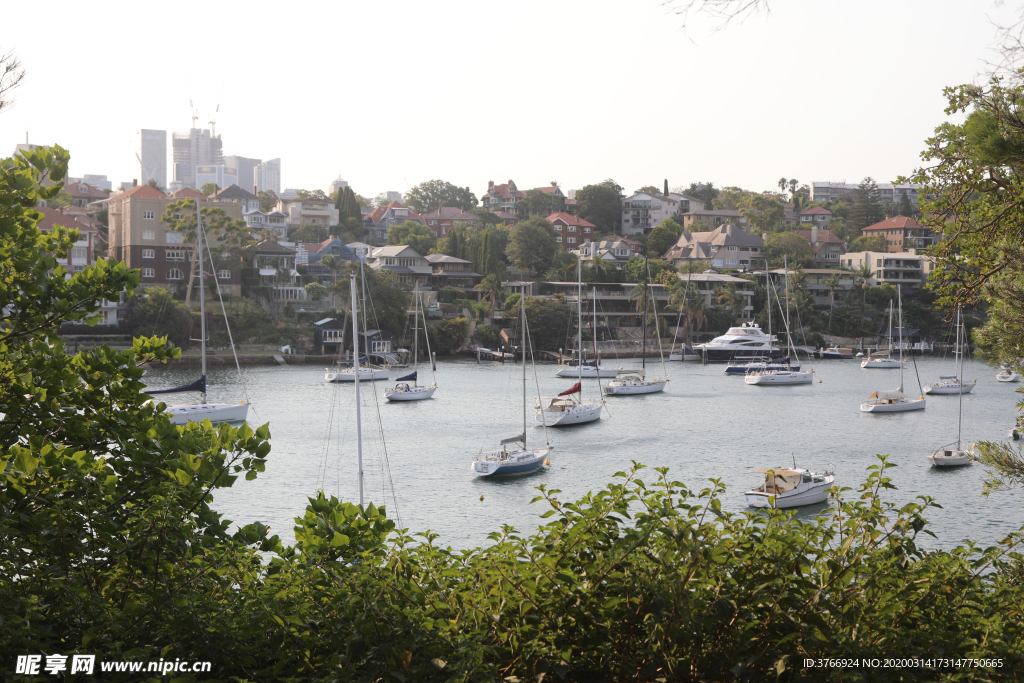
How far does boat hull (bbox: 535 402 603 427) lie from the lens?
36.7 m

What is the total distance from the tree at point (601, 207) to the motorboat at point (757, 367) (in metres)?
53.4

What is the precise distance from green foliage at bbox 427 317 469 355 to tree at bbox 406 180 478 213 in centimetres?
6120

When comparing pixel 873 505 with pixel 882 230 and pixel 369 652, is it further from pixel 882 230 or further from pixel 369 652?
pixel 882 230

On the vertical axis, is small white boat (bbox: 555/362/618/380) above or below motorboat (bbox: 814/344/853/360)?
below

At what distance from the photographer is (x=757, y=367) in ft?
205

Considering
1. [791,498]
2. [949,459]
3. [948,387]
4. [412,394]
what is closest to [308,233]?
[412,394]

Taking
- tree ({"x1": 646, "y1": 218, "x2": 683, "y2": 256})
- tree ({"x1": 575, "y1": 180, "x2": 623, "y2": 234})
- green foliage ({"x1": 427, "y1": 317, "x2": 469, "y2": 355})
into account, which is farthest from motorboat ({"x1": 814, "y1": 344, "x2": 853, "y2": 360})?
tree ({"x1": 575, "y1": 180, "x2": 623, "y2": 234})

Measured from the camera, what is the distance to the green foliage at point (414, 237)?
95.3 metres

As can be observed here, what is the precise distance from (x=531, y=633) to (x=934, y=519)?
2194 cm

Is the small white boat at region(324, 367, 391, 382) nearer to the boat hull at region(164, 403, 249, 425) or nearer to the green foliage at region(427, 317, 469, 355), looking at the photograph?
the boat hull at region(164, 403, 249, 425)

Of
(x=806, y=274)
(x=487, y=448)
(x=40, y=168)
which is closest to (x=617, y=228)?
(x=806, y=274)

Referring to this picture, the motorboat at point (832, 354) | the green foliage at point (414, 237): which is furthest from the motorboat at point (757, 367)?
the green foliage at point (414, 237)

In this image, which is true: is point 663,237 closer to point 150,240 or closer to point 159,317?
point 150,240

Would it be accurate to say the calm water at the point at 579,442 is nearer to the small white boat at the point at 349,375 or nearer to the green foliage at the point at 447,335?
the small white boat at the point at 349,375
